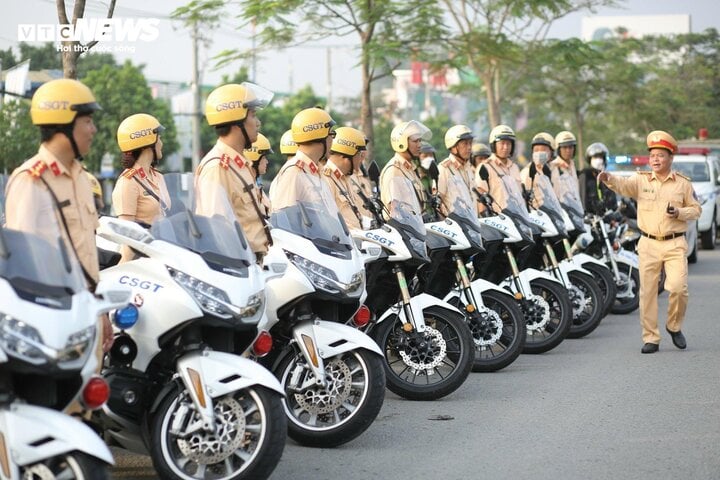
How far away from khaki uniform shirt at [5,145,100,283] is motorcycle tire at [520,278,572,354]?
6028 millimetres

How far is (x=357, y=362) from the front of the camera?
698 centimetres

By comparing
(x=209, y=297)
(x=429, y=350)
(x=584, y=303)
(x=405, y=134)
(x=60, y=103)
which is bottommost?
(x=584, y=303)

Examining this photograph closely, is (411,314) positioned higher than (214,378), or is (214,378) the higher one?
(214,378)

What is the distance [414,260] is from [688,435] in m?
2.25

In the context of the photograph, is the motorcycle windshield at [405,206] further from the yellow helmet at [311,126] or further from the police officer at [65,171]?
the police officer at [65,171]

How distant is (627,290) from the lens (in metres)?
14.5

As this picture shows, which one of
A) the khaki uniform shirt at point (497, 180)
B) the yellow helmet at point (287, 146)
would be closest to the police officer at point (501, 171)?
the khaki uniform shirt at point (497, 180)

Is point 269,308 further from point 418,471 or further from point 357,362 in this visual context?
point 418,471

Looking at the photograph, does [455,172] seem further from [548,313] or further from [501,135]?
[501,135]

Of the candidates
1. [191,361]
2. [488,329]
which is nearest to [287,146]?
[488,329]

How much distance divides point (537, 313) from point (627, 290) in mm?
3687

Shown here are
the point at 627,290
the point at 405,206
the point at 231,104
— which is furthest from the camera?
the point at 627,290

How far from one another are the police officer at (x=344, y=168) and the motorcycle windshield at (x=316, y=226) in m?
1.96

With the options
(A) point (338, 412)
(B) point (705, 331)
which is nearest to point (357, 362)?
(A) point (338, 412)
